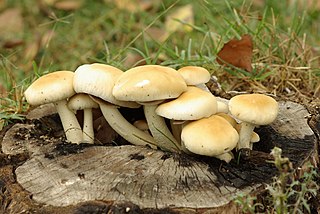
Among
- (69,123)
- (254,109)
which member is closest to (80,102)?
(69,123)

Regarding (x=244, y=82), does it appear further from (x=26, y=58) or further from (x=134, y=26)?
(x=26, y=58)

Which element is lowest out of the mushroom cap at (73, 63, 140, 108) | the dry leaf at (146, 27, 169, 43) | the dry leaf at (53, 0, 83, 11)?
the dry leaf at (146, 27, 169, 43)

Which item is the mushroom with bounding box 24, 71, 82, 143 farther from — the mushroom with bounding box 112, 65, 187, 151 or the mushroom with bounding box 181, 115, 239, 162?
the mushroom with bounding box 181, 115, 239, 162

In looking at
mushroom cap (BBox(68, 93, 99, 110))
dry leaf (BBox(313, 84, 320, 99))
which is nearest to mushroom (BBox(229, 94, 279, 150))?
mushroom cap (BBox(68, 93, 99, 110))

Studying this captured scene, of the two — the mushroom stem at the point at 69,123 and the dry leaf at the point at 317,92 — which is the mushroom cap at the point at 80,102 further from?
the dry leaf at the point at 317,92

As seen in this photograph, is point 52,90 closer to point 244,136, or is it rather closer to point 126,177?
point 126,177

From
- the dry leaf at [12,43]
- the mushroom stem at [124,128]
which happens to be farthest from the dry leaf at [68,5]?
the mushroom stem at [124,128]
